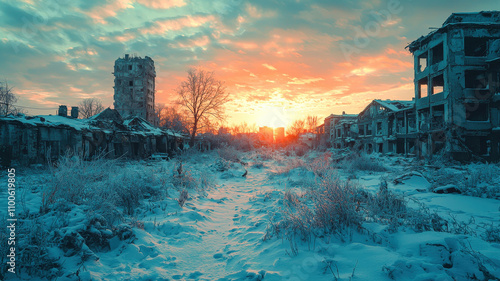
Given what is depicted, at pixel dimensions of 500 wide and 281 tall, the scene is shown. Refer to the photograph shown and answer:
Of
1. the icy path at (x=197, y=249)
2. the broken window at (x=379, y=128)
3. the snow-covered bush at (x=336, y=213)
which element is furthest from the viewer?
the broken window at (x=379, y=128)

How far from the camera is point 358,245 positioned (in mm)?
3178

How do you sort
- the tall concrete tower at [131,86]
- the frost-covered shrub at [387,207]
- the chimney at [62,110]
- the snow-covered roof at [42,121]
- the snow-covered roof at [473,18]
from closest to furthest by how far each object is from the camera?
the frost-covered shrub at [387,207] < the snow-covered roof at [42,121] < the chimney at [62,110] < the snow-covered roof at [473,18] < the tall concrete tower at [131,86]

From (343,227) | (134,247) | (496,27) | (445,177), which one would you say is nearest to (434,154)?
(496,27)

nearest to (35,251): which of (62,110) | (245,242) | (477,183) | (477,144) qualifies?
(245,242)

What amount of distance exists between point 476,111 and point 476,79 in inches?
118

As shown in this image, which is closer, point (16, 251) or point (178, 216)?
point (16, 251)

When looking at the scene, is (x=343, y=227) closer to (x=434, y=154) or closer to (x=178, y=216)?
(x=178, y=216)

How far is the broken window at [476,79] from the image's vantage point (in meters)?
19.5

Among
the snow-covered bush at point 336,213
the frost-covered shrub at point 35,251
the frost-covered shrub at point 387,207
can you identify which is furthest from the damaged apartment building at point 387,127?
the frost-covered shrub at point 35,251

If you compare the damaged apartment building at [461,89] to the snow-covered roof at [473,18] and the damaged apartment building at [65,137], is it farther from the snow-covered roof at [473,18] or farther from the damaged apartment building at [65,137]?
the damaged apartment building at [65,137]

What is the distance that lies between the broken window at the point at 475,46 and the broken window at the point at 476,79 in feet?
6.07

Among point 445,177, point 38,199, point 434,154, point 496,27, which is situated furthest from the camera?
point 434,154

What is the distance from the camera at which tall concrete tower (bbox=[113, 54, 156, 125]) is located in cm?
4922

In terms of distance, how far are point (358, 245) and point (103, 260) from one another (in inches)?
147
